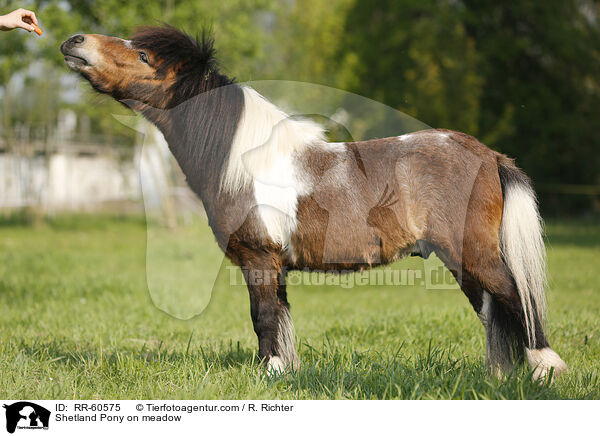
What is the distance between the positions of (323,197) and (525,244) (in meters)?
1.31

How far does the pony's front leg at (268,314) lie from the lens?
3.20 m

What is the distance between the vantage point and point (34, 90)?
17.4m

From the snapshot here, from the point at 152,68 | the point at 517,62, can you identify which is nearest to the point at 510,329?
the point at 152,68

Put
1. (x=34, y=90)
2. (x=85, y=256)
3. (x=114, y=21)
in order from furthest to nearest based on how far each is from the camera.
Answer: (x=34, y=90), (x=114, y=21), (x=85, y=256)

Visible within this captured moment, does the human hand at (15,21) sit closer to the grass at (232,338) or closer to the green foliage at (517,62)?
the grass at (232,338)

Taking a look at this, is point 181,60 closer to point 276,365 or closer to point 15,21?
point 15,21

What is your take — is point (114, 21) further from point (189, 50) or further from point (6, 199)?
point (189, 50)

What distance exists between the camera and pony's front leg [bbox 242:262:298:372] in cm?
320

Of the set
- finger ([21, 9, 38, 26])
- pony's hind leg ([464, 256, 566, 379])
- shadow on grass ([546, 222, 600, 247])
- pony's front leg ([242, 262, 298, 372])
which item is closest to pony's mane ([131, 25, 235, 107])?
finger ([21, 9, 38, 26])

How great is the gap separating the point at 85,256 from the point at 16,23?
7.79 metres
